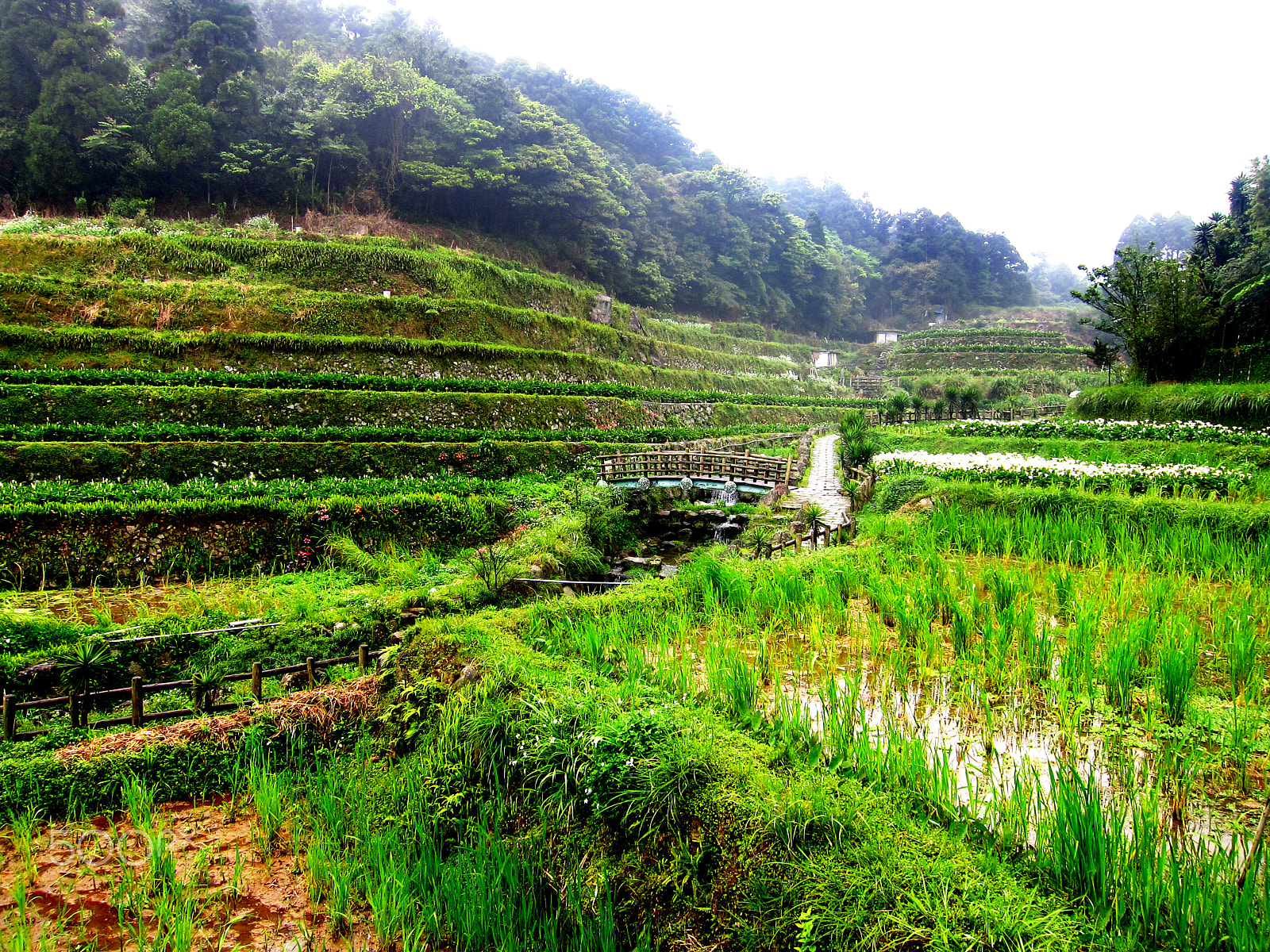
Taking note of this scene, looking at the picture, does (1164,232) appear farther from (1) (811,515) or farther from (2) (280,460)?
(2) (280,460)

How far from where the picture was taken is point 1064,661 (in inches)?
163

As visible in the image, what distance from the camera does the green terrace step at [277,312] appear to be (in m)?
18.0

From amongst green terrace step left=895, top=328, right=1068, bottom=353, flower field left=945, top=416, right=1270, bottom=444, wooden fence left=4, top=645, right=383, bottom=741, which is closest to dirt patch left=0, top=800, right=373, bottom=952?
wooden fence left=4, top=645, right=383, bottom=741

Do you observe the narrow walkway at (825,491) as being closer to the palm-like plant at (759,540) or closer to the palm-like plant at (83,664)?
the palm-like plant at (759,540)

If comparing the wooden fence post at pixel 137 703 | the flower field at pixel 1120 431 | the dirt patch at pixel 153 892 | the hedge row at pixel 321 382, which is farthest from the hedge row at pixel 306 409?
the dirt patch at pixel 153 892

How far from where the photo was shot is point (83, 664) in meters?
6.13

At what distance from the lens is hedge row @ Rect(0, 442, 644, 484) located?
1155 centimetres

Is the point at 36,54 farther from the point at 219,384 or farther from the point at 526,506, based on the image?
the point at 526,506

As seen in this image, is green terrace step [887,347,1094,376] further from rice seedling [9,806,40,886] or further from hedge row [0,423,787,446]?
rice seedling [9,806,40,886]

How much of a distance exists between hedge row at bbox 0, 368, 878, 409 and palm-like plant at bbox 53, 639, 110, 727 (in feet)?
40.4

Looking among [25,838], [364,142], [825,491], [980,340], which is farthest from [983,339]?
[25,838]

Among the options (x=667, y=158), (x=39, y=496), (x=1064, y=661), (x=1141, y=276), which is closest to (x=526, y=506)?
(x=39, y=496)

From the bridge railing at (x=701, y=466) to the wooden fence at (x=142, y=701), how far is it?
1208 centimetres

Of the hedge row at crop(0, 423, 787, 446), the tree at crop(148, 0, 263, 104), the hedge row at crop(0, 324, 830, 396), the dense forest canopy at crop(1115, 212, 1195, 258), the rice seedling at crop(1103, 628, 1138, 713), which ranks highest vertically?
the dense forest canopy at crop(1115, 212, 1195, 258)
